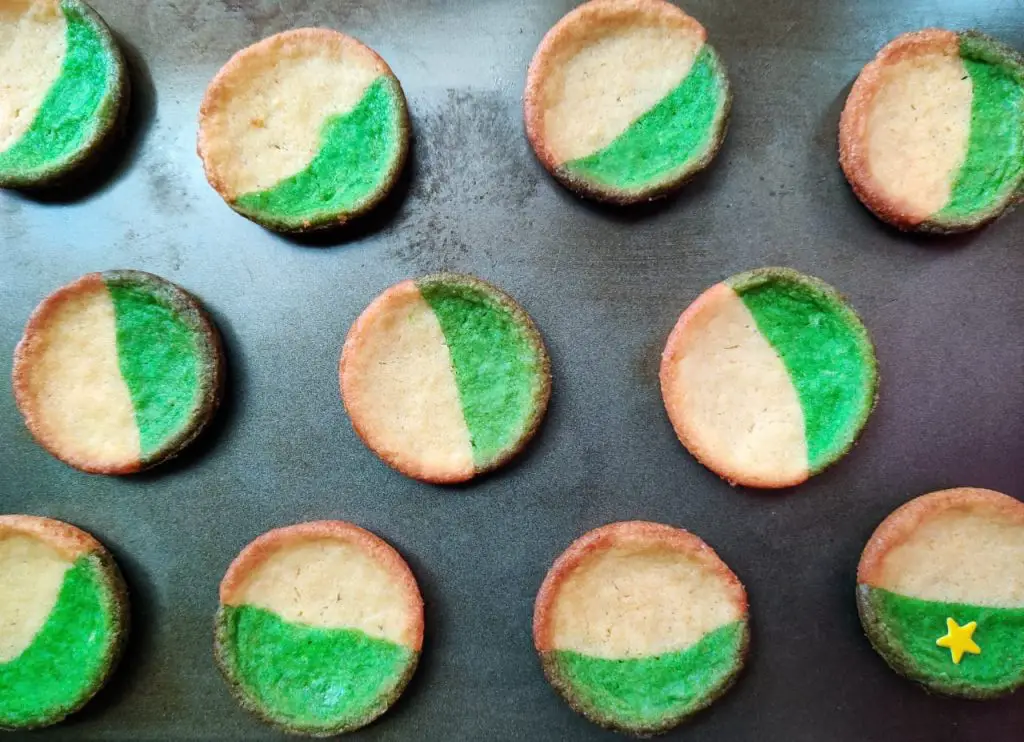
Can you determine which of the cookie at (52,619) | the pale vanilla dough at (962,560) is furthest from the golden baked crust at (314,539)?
the pale vanilla dough at (962,560)

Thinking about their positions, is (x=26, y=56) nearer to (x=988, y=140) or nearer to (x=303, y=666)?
(x=303, y=666)

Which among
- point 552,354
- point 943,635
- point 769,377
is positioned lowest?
point 943,635

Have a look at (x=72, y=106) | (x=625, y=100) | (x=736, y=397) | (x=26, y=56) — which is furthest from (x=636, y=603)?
(x=26, y=56)

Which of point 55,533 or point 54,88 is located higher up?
point 54,88

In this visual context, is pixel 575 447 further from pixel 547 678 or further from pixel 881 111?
pixel 881 111

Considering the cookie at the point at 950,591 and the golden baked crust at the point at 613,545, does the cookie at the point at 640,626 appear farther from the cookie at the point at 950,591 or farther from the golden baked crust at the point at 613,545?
the cookie at the point at 950,591

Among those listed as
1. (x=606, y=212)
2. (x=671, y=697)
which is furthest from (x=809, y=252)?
(x=671, y=697)
